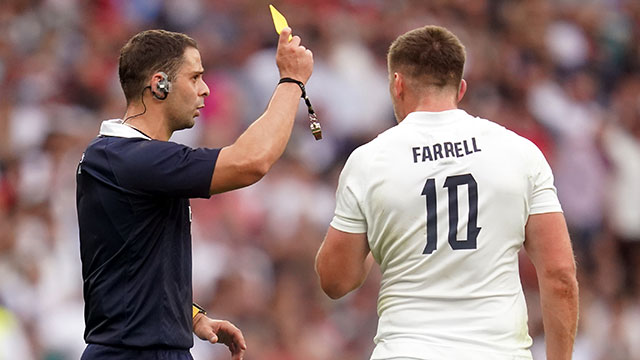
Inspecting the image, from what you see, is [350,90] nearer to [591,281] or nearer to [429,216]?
[591,281]

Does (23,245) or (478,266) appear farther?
(23,245)

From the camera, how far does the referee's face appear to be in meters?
4.68

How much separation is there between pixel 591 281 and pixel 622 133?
180 cm

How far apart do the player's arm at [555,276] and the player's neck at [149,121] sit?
1.46m

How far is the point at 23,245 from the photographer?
897cm

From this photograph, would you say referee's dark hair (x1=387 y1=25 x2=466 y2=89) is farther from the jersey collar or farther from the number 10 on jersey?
the number 10 on jersey

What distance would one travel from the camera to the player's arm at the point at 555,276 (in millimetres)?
4520

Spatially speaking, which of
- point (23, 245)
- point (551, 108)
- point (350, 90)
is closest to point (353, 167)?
point (23, 245)

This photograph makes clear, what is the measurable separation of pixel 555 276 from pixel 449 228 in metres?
0.44

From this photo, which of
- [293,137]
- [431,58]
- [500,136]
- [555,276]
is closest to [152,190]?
[431,58]

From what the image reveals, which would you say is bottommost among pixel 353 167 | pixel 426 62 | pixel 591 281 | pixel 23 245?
pixel 591 281

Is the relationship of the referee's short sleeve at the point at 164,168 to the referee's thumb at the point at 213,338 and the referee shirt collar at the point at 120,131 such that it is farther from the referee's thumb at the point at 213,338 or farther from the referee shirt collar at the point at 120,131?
the referee's thumb at the point at 213,338

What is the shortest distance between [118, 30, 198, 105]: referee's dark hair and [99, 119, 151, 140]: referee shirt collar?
0.13 m

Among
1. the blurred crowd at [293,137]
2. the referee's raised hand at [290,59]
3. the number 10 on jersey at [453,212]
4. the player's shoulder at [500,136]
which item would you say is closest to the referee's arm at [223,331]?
the number 10 on jersey at [453,212]
